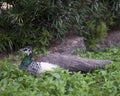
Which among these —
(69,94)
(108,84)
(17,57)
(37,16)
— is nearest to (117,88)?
(108,84)

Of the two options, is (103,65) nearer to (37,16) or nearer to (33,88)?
(33,88)

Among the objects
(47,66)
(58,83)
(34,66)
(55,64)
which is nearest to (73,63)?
(55,64)

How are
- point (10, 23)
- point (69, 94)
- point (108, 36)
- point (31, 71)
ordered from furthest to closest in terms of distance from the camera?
1. point (108, 36)
2. point (10, 23)
3. point (31, 71)
4. point (69, 94)

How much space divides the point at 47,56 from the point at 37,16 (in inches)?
56.8

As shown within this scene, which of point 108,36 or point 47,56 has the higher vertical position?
point 47,56

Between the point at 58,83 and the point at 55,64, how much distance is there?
3.11ft

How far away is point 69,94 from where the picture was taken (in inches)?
167

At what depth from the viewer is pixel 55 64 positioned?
5242mm

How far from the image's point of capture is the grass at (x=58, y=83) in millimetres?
4191

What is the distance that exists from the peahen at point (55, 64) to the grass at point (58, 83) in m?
0.13

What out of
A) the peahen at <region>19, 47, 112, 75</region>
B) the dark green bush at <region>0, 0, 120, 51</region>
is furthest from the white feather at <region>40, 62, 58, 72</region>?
the dark green bush at <region>0, 0, 120, 51</region>

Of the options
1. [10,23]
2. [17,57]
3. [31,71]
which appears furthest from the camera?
[10,23]

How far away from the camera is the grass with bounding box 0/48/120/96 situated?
13.8 ft

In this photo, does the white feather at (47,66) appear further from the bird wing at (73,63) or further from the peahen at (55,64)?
the bird wing at (73,63)
